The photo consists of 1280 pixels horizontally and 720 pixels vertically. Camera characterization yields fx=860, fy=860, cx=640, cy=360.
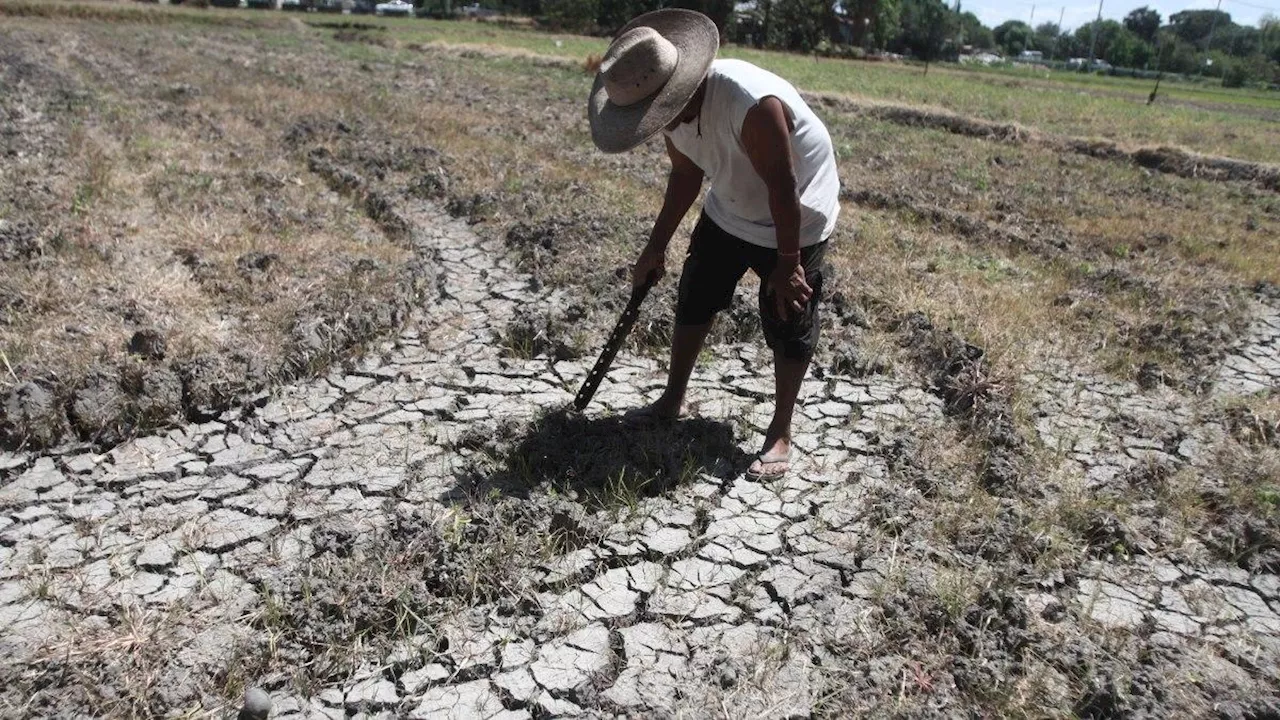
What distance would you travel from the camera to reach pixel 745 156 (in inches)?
112

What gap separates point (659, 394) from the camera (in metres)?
3.95

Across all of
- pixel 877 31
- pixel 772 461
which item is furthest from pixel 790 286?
pixel 877 31

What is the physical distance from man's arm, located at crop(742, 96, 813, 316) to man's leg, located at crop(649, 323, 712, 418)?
1.94 ft

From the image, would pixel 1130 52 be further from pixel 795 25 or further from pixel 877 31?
pixel 795 25

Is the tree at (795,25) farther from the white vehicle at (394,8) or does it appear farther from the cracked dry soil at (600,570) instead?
the cracked dry soil at (600,570)

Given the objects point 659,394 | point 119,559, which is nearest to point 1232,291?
point 659,394

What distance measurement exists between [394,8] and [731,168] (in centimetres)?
5500

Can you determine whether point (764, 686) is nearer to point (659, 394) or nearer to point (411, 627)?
point (411, 627)

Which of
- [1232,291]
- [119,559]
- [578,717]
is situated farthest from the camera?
[1232,291]

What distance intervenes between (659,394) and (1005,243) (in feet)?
12.7

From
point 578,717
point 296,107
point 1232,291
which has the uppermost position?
point 296,107

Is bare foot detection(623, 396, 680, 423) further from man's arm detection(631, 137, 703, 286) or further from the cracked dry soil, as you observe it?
man's arm detection(631, 137, 703, 286)

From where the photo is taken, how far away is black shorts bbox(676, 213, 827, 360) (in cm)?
307

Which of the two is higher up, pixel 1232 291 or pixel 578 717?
pixel 1232 291
